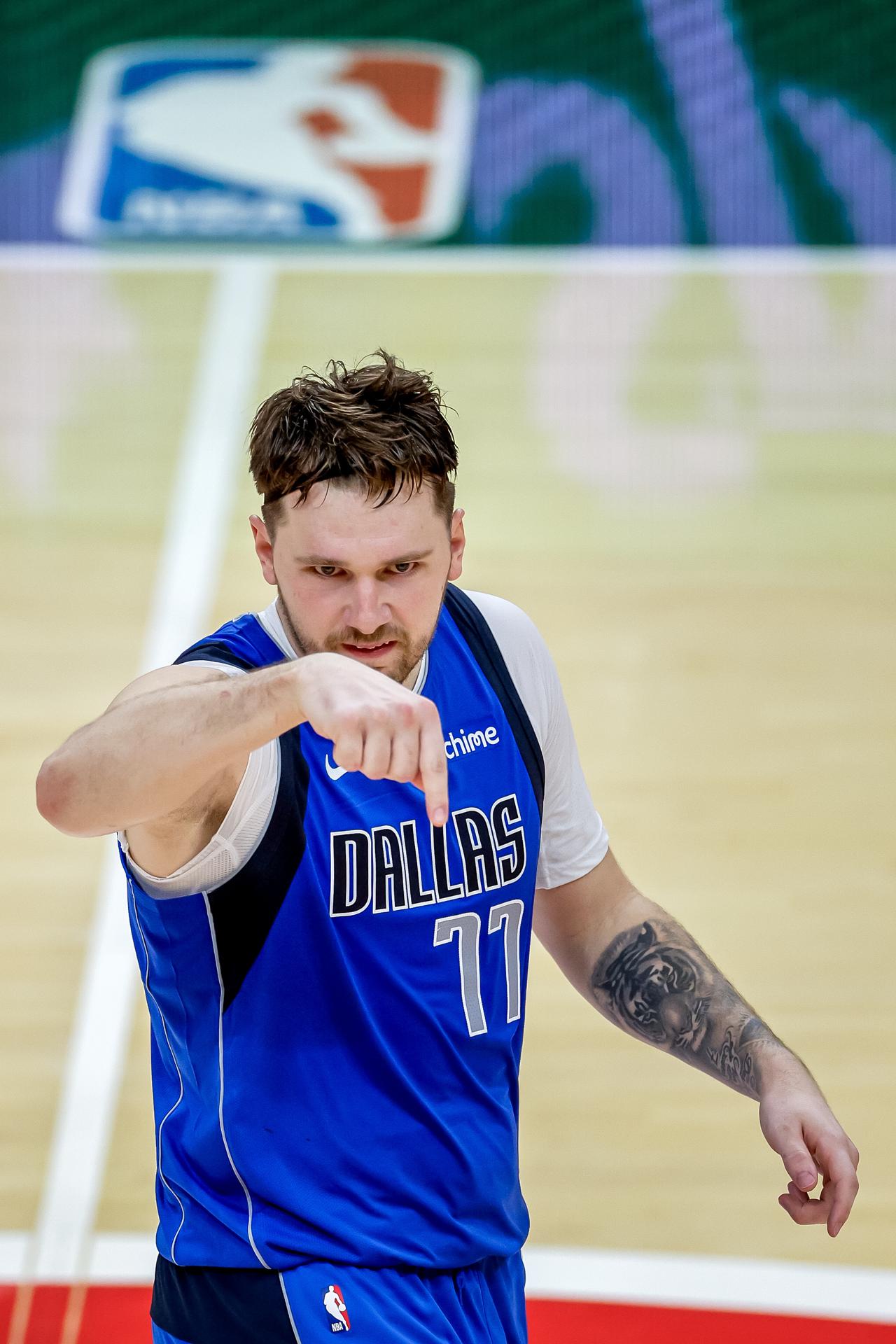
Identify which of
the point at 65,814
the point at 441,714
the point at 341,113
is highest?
the point at 341,113

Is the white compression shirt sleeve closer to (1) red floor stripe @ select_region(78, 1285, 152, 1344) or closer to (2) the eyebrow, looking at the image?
(2) the eyebrow

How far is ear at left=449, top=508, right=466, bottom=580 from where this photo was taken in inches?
90.6

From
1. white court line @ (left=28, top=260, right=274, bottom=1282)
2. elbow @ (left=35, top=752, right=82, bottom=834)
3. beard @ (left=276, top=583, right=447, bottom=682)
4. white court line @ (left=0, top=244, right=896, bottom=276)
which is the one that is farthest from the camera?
white court line @ (left=0, top=244, right=896, bottom=276)

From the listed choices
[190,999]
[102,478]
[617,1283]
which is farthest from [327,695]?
[102,478]

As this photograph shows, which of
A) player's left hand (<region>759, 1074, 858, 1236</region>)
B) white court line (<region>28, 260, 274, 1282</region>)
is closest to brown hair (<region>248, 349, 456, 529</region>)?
player's left hand (<region>759, 1074, 858, 1236</region>)

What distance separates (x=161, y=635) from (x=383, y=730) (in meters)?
4.72

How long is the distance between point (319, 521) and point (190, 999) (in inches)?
24.0

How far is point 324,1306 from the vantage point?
2123 mm

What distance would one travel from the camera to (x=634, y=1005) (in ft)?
8.45

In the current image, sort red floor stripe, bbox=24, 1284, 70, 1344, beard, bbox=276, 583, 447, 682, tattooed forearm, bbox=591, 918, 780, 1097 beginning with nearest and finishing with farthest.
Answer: beard, bbox=276, 583, 447, 682 → tattooed forearm, bbox=591, 918, 780, 1097 → red floor stripe, bbox=24, 1284, 70, 1344

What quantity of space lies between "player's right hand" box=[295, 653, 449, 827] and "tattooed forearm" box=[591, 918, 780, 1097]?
914 mm

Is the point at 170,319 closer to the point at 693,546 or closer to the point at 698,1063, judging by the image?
the point at 693,546

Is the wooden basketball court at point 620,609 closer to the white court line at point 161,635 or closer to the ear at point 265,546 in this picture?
the white court line at point 161,635

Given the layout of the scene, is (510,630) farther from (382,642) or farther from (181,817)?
(181,817)
